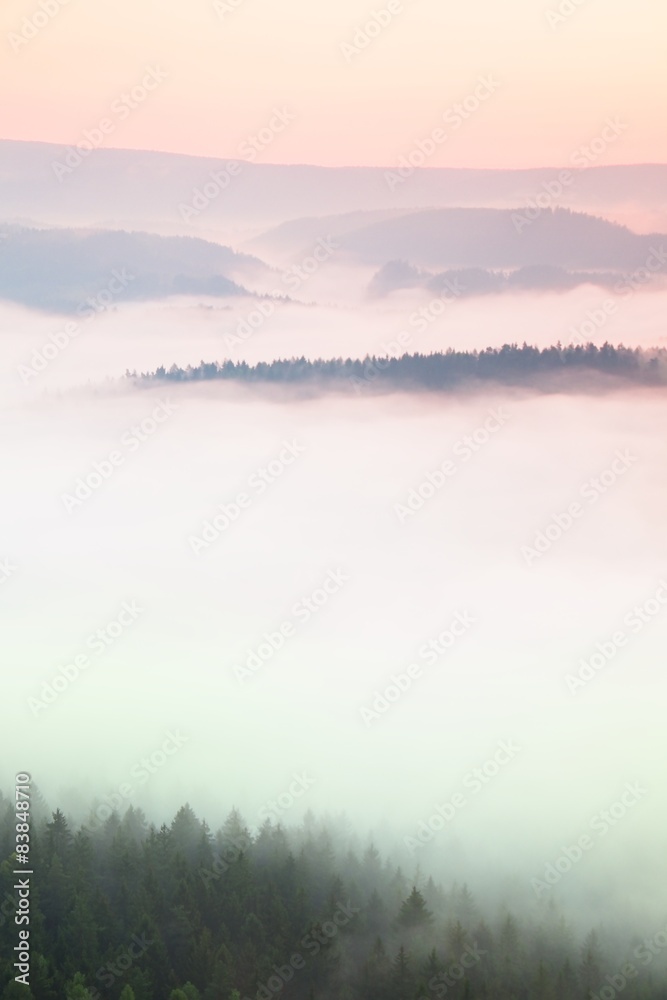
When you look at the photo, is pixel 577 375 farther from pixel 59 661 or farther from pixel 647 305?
pixel 59 661

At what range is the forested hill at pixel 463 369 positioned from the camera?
498 feet

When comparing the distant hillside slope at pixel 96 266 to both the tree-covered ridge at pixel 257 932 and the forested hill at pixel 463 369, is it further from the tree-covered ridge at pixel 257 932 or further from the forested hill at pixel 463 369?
the tree-covered ridge at pixel 257 932

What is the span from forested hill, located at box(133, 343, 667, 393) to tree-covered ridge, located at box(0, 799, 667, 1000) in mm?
110981

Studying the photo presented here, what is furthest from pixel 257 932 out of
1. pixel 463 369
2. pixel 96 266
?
pixel 96 266

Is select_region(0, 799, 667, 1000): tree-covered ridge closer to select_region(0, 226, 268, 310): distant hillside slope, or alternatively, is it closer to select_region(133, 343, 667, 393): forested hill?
select_region(133, 343, 667, 393): forested hill

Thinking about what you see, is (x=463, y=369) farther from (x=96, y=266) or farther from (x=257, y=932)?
(x=257, y=932)

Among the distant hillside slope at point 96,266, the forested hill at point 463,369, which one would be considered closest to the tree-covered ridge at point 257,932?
the forested hill at point 463,369

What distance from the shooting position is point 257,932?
115 ft

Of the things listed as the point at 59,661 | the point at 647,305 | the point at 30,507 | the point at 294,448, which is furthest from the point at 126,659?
the point at 647,305

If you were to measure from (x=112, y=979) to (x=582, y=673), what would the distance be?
117320 mm

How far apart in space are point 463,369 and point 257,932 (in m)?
121

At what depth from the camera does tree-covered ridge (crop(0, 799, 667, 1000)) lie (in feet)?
108

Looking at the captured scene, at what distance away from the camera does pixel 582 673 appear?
144125 mm

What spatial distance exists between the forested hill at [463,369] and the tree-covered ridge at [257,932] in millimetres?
110981
